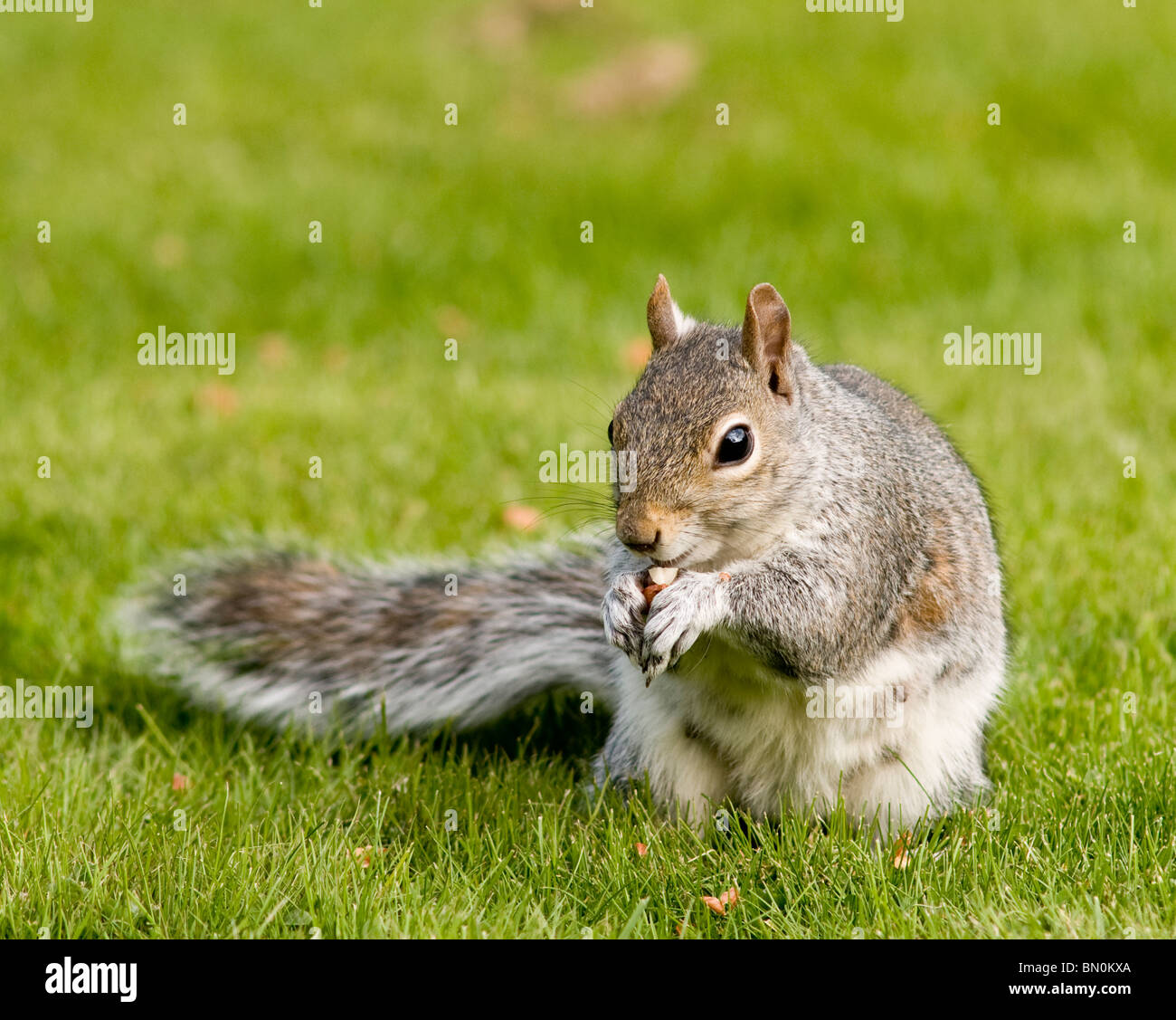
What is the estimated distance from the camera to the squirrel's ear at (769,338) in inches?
86.8

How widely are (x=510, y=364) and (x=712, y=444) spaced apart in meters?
3.14

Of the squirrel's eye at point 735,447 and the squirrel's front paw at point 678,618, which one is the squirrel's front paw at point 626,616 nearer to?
the squirrel's front paw at point 678,618

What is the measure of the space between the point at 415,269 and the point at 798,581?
12.9ft

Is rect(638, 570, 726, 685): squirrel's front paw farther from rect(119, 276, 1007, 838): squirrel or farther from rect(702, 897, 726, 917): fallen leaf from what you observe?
rect(702, 897, 726, 917): fallen leaf

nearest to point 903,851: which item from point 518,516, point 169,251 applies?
point 518,516

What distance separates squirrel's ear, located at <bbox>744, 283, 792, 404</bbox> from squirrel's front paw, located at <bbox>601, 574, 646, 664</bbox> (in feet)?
1.30

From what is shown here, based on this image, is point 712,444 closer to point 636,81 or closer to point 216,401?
point 216,401

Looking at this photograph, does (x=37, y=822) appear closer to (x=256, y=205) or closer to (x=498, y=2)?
(x=256, y=205)

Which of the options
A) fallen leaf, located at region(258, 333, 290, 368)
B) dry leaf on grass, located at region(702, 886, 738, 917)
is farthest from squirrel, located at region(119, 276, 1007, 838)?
fallen leaf, located at region(258, 333, 290, 368)

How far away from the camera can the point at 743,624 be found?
7.04 ft

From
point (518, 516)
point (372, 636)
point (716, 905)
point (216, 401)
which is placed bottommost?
point (716, 905)

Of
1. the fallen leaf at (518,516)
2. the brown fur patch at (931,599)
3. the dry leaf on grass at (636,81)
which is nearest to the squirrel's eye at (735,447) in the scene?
the brown fur patch at (931,599)

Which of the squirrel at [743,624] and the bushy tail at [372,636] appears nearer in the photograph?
the squirrel at [743,624]

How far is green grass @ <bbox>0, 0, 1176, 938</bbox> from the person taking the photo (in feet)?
7.20
